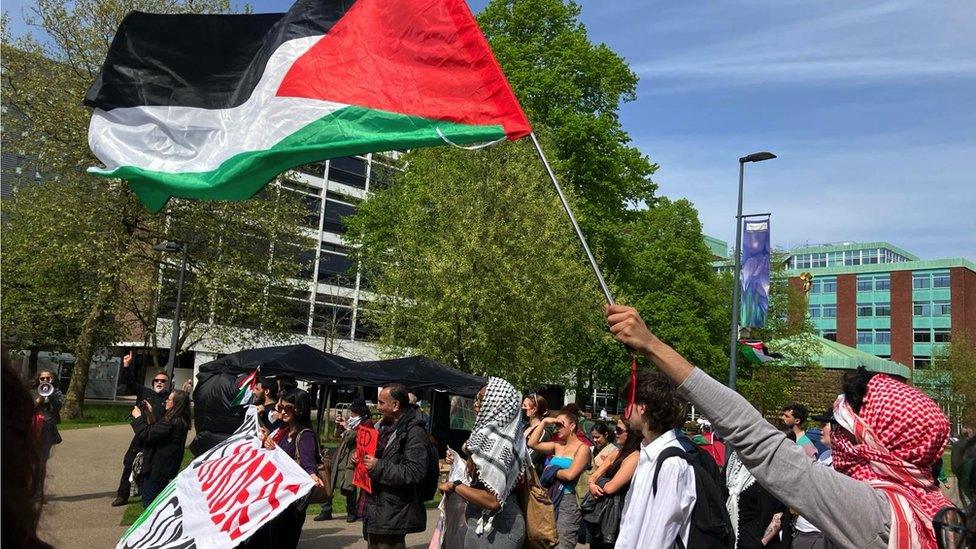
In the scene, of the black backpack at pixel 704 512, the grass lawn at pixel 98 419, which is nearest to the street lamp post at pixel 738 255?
the grass lawn at pixel 98 419

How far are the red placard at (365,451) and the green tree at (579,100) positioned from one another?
23387 mm

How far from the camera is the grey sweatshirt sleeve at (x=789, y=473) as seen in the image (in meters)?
2.51

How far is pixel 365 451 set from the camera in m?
7.18

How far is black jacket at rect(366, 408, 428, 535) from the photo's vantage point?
271 inches

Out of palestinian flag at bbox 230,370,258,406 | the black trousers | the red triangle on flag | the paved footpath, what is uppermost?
the red triangle on flag

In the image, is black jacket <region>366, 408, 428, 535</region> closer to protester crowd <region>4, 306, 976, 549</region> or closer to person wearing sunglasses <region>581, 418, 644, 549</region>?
protester crowd <region>4, 306, 976, 549</region>

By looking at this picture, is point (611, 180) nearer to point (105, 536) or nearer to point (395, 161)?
point (395, 161)

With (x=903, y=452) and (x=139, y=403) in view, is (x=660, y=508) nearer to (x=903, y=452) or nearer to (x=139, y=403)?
(x=903, y=452)

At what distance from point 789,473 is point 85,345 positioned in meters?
29.6

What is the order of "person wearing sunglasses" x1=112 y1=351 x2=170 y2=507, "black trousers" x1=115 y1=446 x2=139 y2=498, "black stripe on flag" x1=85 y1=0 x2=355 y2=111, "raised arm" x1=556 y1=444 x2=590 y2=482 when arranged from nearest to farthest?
"black stripe on flag" x1=85 y1=0 x2=355 y2=111, "raised arm" x1=556 y1=444 x2=590 y2=482, "person wearing sunglasses" x1=112 y1=351 x2=170 y2=507, "black trousers" x1=115 y1=446 x2=139 y2=498

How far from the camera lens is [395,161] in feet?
121

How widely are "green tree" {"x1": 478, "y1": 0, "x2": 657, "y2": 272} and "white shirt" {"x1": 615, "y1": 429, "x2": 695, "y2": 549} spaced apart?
25.7 metres

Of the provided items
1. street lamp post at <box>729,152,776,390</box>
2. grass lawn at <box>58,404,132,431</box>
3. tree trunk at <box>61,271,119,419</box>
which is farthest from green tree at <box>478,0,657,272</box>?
grass lawn at <box>58,404,132,431</box>

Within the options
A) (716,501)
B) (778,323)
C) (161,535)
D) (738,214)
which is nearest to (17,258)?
(738,214)
